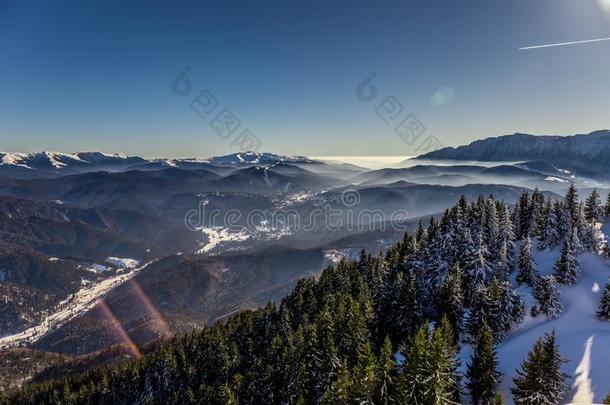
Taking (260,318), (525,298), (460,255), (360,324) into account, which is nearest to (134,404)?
(260,318)

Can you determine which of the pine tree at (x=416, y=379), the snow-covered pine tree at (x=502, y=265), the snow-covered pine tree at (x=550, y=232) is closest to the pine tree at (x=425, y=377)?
the pine tree at (x=416, y=379)

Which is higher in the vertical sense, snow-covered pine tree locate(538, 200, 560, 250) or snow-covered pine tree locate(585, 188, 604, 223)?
snow-covered pine tree locate(585, 188, 604, 223)

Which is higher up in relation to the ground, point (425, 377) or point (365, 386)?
point (425, 377)

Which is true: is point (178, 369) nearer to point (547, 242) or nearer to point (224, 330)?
point (224, 330)

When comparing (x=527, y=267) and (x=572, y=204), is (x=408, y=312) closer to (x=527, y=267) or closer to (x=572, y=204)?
(x=527, y=267)

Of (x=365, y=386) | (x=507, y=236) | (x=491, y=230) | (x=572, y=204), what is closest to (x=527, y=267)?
(x=507, y=236)

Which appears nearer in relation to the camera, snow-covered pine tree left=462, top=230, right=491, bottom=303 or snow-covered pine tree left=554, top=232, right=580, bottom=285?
snow-covered pine tree left=554, top=232, right=580, bottom=285

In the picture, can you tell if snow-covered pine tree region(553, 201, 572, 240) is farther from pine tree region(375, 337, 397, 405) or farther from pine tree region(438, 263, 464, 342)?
pine tree region(375, 337, 397, 405)

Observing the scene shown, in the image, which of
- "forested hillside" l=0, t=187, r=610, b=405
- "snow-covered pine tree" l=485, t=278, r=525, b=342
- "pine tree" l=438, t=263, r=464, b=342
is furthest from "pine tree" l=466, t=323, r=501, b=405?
"pine tree" l=438, t=263, r=464, b=342
